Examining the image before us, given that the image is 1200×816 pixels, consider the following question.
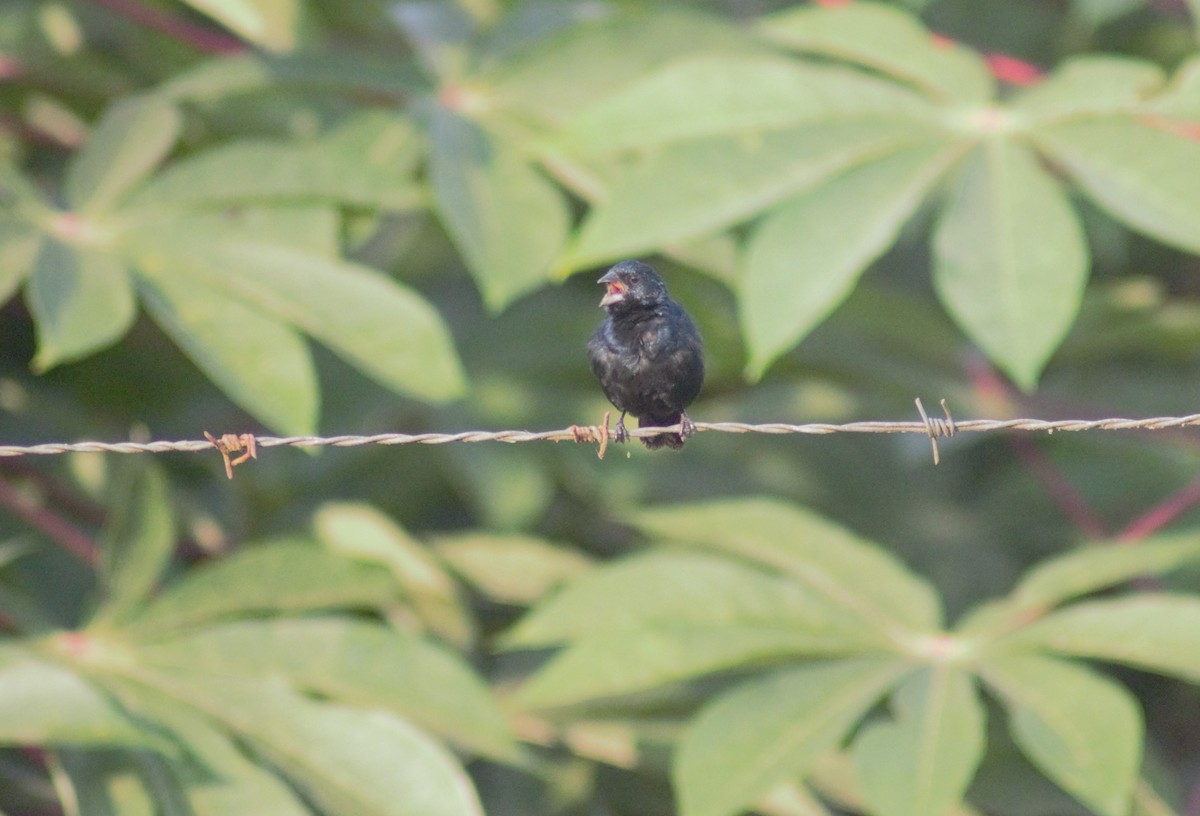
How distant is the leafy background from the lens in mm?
2873

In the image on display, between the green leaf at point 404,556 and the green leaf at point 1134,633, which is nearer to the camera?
the green leaf at point 1134,633

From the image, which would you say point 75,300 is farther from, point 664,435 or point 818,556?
point 818,556

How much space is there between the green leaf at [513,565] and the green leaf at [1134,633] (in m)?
1.24

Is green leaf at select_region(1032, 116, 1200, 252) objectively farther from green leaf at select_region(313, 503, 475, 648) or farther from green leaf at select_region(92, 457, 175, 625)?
green leaf at select_region(92, 457, 175, 625)

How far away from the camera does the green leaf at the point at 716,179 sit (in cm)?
282

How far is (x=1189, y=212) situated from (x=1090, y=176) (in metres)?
0.20

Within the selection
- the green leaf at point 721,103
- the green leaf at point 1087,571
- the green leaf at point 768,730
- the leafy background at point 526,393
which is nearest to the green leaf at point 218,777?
the leafy background at point 526,393

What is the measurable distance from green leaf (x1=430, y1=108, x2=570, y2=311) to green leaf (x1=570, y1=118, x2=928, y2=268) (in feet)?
0.97

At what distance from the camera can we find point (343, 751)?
9.79 ft

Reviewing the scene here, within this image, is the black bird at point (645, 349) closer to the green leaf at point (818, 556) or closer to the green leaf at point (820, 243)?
the green leaf at point (820, 243)

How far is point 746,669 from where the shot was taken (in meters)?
3.48

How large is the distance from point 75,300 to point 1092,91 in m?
1.96

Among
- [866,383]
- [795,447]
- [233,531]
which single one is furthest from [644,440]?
[795,447]

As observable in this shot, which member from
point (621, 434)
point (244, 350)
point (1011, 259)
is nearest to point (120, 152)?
point (244, 350)
